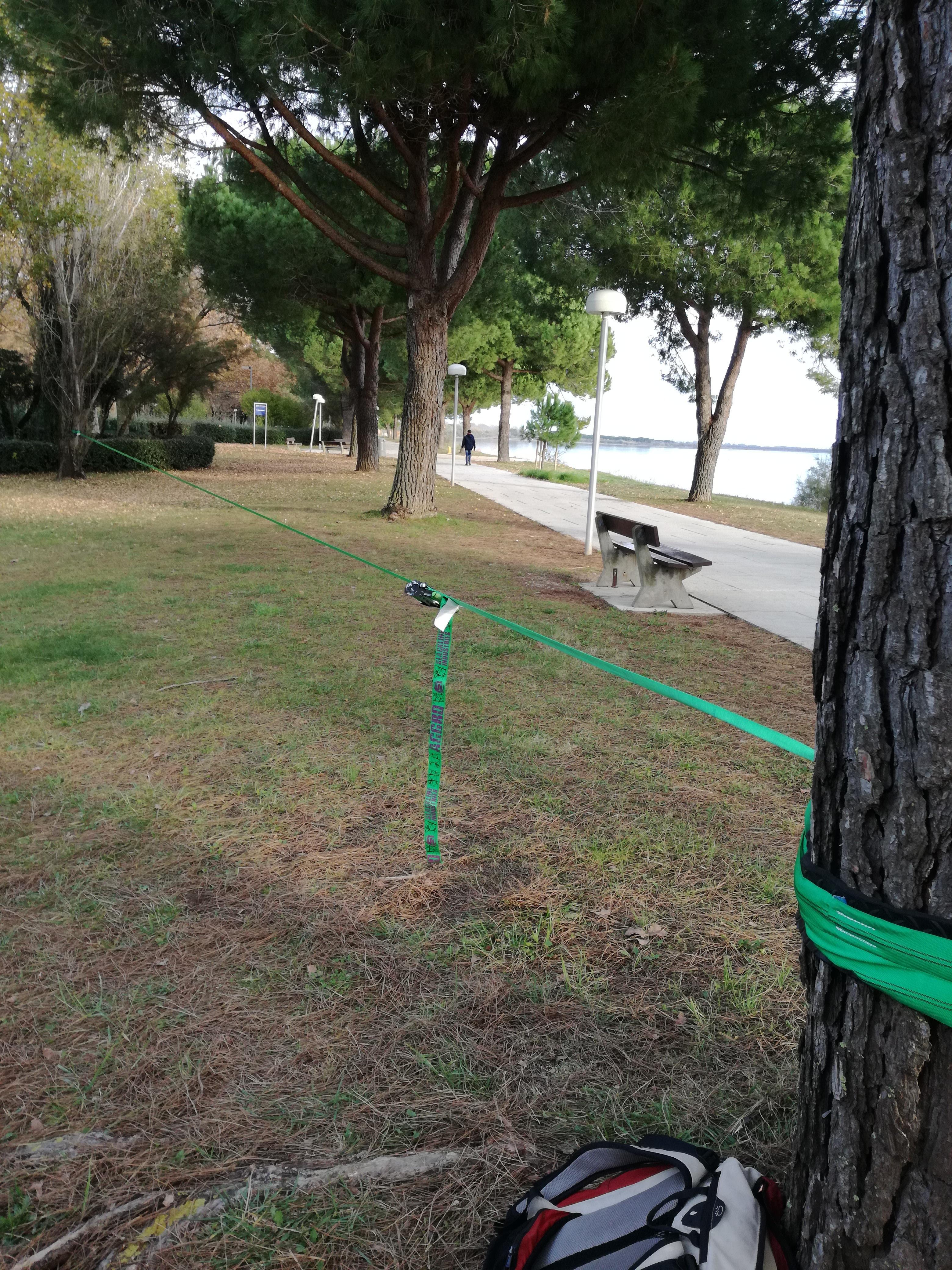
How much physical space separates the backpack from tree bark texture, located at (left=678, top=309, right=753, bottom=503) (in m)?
18.5

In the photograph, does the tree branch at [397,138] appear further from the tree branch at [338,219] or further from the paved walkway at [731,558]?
the paved walkway at [731,558]

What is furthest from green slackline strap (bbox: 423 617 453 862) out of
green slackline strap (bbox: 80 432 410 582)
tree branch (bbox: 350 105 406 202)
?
tree branch (bbox: 350 105 406 202)

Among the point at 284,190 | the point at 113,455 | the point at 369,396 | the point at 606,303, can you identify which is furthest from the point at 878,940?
the point at 369,396

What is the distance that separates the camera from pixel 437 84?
9.53 meters

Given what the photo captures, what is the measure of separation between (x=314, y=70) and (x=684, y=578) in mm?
6145

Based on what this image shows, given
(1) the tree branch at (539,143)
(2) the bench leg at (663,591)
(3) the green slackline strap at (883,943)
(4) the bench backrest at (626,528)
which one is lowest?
(2) the bench leg at (663,591)

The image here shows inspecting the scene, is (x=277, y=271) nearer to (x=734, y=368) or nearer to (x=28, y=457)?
(x=28, y=457)

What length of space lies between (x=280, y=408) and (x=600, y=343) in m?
52.8

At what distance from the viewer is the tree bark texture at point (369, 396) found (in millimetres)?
23250

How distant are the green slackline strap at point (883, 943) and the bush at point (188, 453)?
2302 centimetres

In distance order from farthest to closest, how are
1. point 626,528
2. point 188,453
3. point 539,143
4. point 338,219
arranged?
point 188,453 → point 338,219 → point 539,143 → point 626,528

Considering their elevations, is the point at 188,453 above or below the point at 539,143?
below

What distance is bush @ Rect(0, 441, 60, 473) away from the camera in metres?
19.4

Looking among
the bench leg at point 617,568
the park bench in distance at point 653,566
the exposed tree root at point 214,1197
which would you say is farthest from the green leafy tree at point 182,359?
the exposed tree root at point 214,1197
